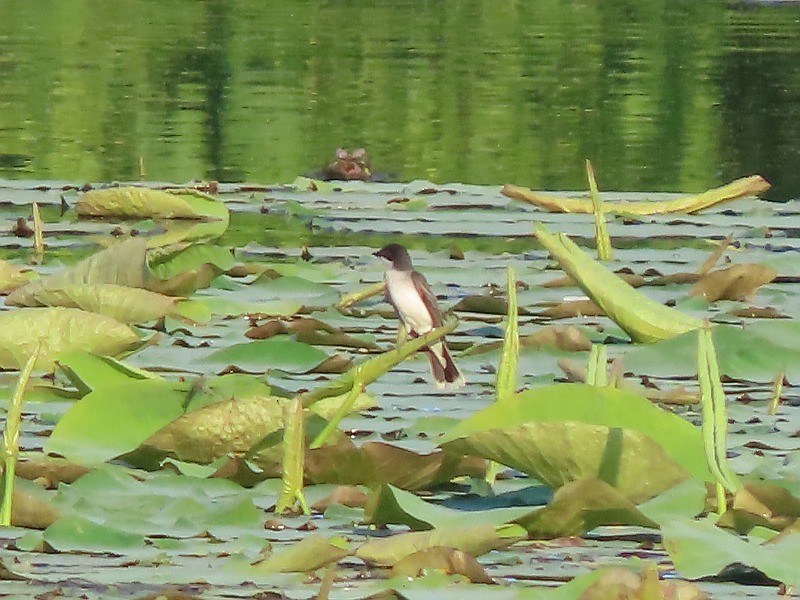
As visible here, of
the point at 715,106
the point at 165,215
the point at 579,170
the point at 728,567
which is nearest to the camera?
the point at 728,567

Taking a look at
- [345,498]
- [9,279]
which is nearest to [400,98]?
[9,279]

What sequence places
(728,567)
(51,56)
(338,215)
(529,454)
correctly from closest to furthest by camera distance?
(728,567) → (529,454) → (338,215) → (51,56)

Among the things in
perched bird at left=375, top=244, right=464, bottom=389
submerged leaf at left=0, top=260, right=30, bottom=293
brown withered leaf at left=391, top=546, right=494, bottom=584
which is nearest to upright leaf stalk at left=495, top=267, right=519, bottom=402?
brown withered leaf at left=391, top=546, right=494, bottom=584

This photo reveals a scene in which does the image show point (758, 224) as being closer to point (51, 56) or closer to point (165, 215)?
point (165, 215)

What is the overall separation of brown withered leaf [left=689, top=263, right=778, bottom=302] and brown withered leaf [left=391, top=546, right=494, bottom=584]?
2.03 m

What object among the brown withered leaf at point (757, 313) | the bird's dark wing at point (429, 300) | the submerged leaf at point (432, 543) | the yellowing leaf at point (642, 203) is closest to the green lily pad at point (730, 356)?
the bird's dark wing at point (429, 300)

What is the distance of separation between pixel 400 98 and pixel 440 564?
8532 mm

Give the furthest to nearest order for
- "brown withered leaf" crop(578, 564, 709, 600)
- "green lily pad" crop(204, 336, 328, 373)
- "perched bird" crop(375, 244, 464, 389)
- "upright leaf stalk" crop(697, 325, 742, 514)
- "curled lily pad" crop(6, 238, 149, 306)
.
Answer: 1. "curled lily pad" crop(6, 238, 149, 306)
2. "perched bird" crop(375, 244, 464, 389)
3. "green lily pad" crop(204, 336, 328, 373)
4. "upright leaf stalk" crop(697, 325, 742, 514)
5. "brown withered leaf" crop(578, 564, 709, 600)

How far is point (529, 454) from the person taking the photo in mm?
2447

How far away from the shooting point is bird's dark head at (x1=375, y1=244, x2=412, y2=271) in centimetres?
400

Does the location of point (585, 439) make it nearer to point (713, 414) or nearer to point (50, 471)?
point (713, 414)

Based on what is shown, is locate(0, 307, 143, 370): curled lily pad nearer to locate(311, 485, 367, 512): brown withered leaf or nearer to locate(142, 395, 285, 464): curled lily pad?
locate(142, 395, 285, 464): curled lily pad

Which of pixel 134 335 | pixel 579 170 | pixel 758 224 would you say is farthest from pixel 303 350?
pixel 579 170

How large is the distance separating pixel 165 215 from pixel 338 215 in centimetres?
59
